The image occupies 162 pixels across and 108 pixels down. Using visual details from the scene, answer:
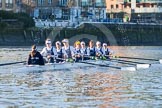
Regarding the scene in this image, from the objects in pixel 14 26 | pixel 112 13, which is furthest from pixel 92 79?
pixel 112 13

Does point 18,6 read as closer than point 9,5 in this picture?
No

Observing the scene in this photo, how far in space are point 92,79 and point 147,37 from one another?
75.6 meters

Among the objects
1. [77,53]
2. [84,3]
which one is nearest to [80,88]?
[77,53]

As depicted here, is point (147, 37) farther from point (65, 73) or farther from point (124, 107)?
A: point (124, 107)

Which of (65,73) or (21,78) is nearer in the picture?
(21,78)

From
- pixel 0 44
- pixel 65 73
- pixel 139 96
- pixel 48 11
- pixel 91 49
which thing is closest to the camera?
pixel 139 96

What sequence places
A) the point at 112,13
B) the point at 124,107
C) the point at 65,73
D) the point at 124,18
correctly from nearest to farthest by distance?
the point at 124,107 → the point at 65,73 → the point at 124,18 → the point at 112,13

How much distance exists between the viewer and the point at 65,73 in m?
34.2

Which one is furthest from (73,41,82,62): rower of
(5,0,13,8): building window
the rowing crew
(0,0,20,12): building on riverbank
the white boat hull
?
(5,0,13,8): building window

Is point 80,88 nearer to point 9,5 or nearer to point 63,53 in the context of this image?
point 63,53

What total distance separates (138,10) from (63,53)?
9670 centimetres

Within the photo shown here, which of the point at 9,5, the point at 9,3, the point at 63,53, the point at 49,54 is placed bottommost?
the point at 9,5

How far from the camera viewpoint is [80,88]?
86.3ft

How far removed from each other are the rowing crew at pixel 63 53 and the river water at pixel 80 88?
0.95m
